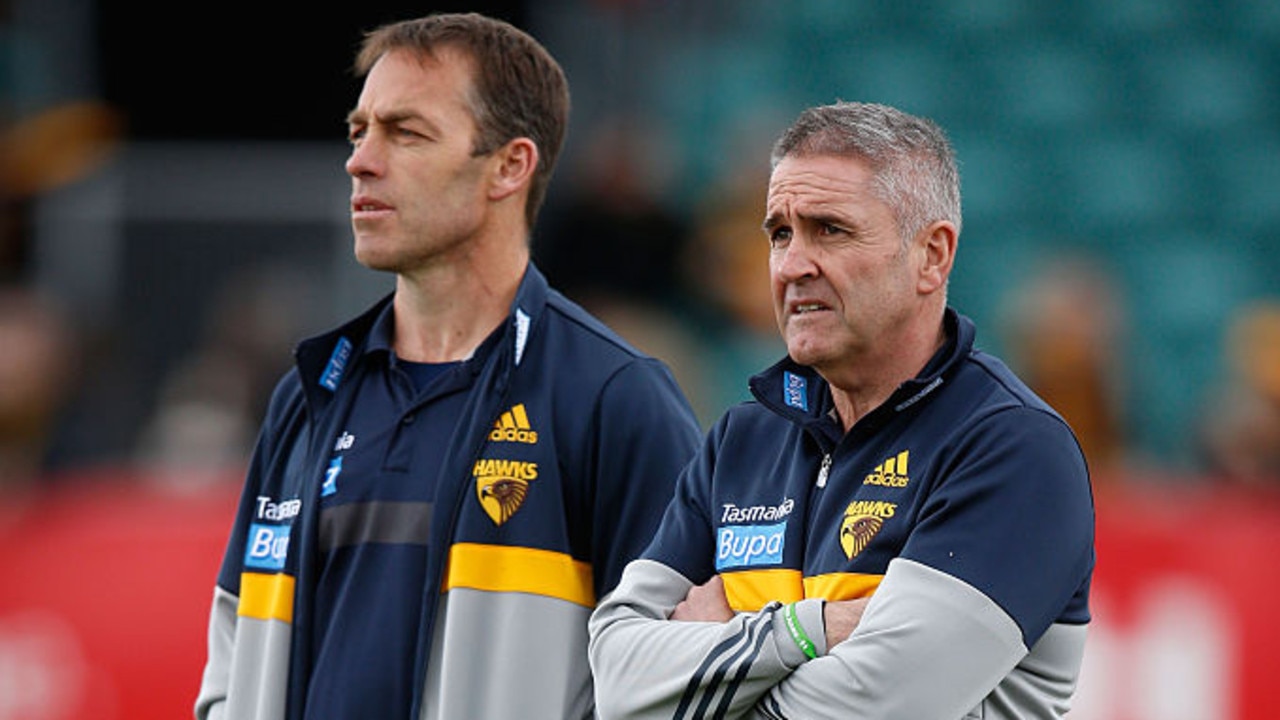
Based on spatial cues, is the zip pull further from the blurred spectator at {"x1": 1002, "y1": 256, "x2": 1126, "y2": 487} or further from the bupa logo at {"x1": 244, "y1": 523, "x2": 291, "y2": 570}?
the blurred spectator at {"x1": 1002, "y1": 256, "x2": 1126, "y2": 487}

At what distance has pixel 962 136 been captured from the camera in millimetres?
12062

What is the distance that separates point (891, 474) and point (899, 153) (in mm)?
587

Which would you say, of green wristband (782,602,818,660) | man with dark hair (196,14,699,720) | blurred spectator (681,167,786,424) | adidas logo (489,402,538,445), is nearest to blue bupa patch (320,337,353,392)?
man with dark hair (196,14,699,720)

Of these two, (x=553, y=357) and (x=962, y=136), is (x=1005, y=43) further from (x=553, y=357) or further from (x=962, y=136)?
(x=553, y=357)

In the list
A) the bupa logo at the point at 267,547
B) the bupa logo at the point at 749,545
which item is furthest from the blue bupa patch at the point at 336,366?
the bupa logo at the point at 749,545

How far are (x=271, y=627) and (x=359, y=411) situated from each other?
1.64 ft

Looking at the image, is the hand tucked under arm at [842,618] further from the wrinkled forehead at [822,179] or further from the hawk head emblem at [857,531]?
the wrinkled forehead at [822,179]

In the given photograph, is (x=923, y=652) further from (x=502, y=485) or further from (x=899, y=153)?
(x=502, y=485)

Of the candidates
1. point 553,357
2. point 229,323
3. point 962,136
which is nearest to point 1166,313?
point 962,136

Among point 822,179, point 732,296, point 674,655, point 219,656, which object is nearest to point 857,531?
point 674,655

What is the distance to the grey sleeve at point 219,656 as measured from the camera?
4.71 meters

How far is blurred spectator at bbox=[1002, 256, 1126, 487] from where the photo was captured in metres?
9.18

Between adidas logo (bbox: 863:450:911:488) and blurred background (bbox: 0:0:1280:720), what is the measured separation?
147 inches

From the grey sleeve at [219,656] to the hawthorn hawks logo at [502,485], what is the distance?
0.74 meters
